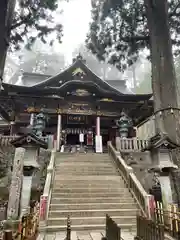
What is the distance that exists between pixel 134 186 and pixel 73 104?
33.3 feet

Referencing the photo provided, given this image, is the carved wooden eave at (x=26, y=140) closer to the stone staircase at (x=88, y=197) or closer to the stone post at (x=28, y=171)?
the stone post at (x=28, y=171)

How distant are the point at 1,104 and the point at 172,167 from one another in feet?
47.5

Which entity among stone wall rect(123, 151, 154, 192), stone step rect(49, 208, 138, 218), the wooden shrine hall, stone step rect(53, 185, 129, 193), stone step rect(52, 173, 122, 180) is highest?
the wooden shrine hall

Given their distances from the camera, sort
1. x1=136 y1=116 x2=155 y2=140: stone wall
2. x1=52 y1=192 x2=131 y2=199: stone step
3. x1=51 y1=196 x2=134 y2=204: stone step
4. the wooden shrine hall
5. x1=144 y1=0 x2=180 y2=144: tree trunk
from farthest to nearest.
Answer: x1=136 y1=116 x2=155 y2=140: stone wall
the wooden shrine hall
x1=52 y1=192 x2=131 y2=199: stone step
x1=51 y1=196 x2=134 y2=204: stone step
x1=144 y1=0 x2=180 y2=144: tree trunk

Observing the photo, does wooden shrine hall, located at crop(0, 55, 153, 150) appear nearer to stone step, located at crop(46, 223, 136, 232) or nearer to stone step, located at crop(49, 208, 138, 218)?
stone step, located at crop(49, 208, 138, 218)

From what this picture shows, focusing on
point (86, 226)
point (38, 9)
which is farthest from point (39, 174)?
point (38, 9)

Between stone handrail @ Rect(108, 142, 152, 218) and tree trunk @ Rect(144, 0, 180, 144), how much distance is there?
7.82 feet

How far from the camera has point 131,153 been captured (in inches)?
473

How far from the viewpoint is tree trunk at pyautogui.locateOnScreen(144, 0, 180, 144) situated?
24.3 feet

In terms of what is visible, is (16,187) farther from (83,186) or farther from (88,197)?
(83,186)

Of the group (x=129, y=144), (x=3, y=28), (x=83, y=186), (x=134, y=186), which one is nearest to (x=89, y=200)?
(x=83, y=186)

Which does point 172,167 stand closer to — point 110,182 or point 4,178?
point 110,182

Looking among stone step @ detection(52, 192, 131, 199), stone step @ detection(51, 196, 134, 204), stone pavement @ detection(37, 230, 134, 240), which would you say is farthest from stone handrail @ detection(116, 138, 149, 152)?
stone pavement @ detection(37, 230, 134, 240)

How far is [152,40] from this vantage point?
8938 mm
